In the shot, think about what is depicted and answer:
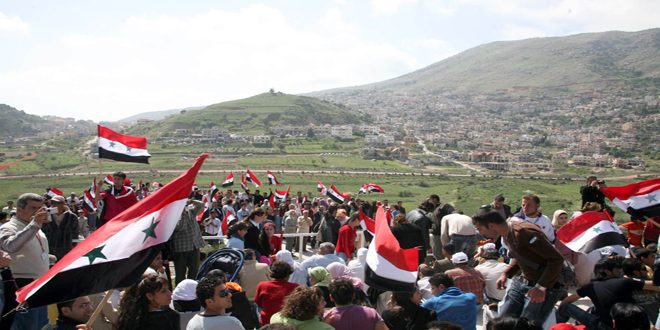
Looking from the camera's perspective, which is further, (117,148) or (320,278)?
(117,148)

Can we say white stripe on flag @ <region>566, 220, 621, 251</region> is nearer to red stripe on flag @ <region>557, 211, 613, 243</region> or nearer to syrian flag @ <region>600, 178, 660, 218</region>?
red stripe on flag @ <region>557, 211, 613, 243</region>

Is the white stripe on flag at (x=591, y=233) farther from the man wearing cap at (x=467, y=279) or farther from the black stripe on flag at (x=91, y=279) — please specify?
the black stripe on flag at (x=91, y=279)

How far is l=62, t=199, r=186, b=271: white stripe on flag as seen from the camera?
4.61 metres

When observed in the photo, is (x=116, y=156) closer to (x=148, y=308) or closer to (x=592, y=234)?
(x=148, y=308)

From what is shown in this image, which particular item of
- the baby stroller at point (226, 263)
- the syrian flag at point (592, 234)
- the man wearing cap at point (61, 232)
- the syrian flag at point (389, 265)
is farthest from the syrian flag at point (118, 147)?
the syrian flag at point (592, 234)

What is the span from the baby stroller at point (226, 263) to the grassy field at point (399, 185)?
150 ft

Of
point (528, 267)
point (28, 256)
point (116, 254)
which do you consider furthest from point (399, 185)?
point (116, 254)

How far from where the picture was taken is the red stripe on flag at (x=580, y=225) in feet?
25.3

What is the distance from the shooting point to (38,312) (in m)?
5.95

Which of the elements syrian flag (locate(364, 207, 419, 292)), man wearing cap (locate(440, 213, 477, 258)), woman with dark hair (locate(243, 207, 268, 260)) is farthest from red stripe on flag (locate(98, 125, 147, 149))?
syrian flag (locate(364, 207, 419, 292))

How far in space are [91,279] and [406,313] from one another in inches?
102

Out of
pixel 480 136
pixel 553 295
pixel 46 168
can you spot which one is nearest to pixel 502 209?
pixel 553 295

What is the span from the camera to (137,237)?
4777 millimetres

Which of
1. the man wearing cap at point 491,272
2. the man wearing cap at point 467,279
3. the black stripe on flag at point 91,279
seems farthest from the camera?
the man wearing cap at point 491,272
